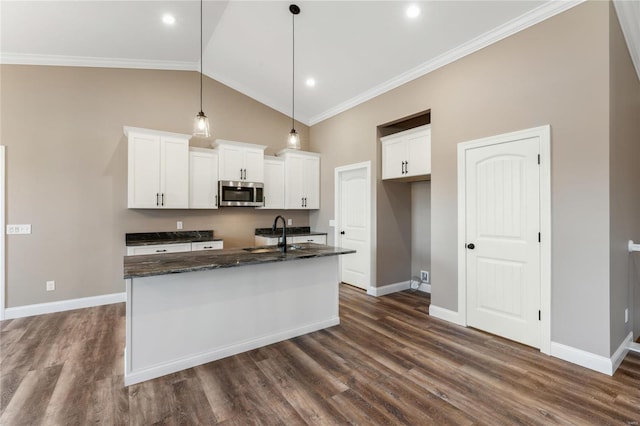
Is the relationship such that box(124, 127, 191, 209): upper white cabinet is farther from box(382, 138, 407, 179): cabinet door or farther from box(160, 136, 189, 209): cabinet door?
box(382, 138, 407, 179): cabinet door

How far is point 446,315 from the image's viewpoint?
143 inches

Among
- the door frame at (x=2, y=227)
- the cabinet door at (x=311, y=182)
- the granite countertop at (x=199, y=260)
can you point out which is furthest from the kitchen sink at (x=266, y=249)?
the door frame at (x=2, y=227)

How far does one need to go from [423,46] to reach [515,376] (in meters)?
3.57

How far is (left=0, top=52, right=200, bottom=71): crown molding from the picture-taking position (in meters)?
3.78

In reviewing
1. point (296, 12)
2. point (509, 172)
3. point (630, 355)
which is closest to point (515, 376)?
point (630, 355)

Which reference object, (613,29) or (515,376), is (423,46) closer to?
(613,29)

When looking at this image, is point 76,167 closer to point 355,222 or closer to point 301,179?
point 301,179

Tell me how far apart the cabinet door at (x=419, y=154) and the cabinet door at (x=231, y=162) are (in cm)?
274

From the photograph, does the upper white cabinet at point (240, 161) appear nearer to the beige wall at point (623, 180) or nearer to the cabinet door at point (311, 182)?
the cabinet door at point (311, 182)

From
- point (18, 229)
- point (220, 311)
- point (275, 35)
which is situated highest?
point (275, 35)

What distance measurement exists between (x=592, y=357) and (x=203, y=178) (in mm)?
5116

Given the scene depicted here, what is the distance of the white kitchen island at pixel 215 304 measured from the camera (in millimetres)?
2361

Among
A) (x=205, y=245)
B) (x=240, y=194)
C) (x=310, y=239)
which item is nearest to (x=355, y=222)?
(x=310, y=239)

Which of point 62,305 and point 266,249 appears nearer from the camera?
point 266,249
